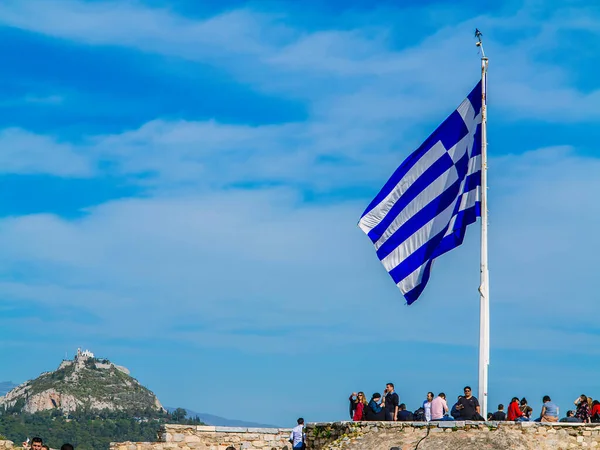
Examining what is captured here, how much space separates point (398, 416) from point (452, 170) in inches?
247

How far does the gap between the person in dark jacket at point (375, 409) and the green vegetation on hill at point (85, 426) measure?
9498 cm

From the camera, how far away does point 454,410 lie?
25.9 metres

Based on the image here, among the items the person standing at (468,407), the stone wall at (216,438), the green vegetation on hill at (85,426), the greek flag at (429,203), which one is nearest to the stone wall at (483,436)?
the person standing at (468,407)

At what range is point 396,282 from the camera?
28281 millimetres

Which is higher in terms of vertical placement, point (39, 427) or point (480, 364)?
point (39, 427)

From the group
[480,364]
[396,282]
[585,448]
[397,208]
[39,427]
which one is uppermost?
[39,427]

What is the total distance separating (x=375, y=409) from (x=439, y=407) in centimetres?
167

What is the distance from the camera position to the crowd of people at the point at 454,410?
25.7 m

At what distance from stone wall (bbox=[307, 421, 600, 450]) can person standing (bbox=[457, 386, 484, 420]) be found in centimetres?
82

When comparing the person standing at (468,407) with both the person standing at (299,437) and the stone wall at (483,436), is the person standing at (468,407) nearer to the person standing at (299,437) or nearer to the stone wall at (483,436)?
the stone wall at (483,436)

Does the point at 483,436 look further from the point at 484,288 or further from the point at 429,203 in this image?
the point at 429,203

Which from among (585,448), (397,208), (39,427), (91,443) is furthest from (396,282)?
(39,427)

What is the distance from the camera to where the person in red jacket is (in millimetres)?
26703

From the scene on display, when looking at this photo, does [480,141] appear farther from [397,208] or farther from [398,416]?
[398,416]
